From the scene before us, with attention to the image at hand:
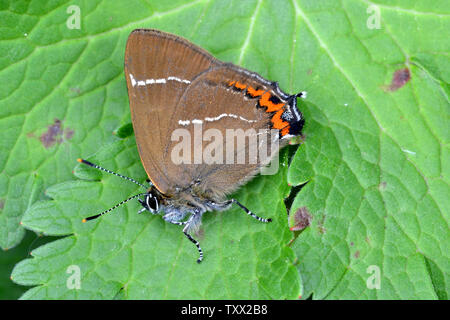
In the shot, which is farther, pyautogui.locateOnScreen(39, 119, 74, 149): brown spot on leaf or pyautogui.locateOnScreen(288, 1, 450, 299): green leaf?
pyautogui.locateOnScreen(39, 119, 74, 149): brown spot on leaf

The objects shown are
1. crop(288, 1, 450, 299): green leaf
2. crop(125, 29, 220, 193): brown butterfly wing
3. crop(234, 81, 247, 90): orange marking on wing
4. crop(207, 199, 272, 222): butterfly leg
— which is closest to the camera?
crop(125, 29, 220, 193): brown butterfly wing

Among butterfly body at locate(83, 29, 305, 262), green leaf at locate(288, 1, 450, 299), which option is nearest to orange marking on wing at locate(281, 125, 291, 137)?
butterfly body at locate(83, 29, 305, 262)

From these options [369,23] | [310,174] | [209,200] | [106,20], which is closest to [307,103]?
[310,174]

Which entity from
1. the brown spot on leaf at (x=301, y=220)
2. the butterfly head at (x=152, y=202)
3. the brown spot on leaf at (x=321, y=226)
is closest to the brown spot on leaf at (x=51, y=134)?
the butterfly head at (x=152, y=202)

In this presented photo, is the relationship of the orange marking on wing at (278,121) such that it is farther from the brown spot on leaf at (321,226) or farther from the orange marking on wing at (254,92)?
the brown spot on leaf at (321,226)

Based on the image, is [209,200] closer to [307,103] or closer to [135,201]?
[135,201]

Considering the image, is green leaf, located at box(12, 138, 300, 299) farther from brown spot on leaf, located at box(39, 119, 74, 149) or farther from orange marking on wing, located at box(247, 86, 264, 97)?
orange marking on wing, located at box(247, 86, 264, 97)
